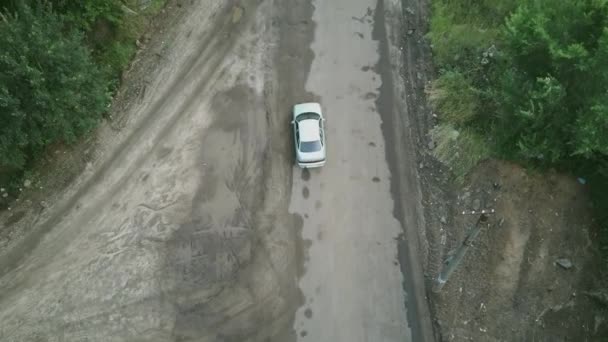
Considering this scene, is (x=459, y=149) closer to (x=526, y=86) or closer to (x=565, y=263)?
(x=526, y=86)

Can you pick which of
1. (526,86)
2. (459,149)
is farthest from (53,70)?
(526,86)

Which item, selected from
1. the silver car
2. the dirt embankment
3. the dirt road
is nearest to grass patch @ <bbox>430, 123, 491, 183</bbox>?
the dirt embankment

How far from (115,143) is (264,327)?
9286mm

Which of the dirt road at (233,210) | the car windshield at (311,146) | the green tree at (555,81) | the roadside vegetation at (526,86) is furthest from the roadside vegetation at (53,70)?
the green tree at (555,81)

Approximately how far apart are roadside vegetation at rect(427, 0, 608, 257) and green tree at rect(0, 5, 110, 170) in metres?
13.1

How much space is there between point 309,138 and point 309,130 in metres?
0.34

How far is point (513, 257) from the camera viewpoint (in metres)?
15.5

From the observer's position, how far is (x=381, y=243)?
16.4m

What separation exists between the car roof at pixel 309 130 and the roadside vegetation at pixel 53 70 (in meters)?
7.54

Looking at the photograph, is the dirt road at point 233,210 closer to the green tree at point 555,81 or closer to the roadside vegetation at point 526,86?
the roadside vegetation at point 526,86

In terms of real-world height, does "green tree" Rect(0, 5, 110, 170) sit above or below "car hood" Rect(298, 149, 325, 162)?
above

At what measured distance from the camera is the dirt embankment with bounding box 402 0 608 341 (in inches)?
579

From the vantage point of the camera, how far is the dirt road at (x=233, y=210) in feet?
51.1

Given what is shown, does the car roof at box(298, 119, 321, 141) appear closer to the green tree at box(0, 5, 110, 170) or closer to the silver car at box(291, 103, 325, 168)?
the silver car at box(291, 103, 325, 168)
